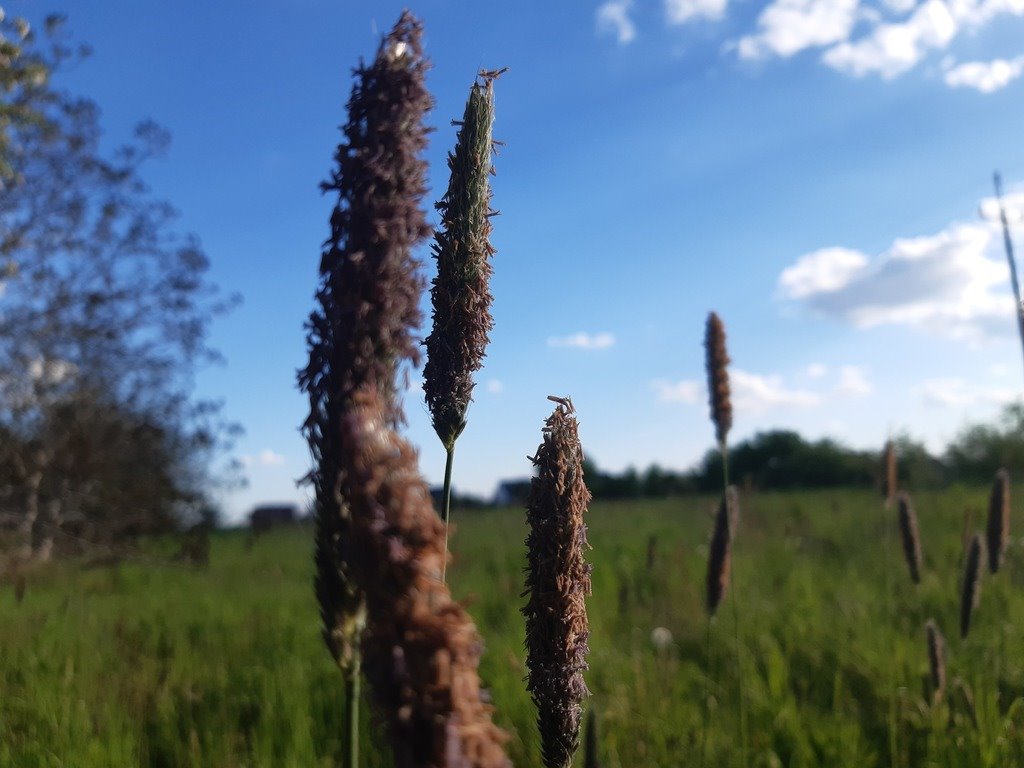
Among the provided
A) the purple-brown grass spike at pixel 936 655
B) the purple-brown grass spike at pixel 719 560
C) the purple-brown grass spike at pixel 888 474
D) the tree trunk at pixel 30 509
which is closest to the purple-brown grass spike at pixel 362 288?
the purple-brown grass spike at pixel 719 560

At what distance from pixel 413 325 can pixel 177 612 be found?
25.0 ft

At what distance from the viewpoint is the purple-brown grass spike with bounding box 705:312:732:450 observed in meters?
4.13

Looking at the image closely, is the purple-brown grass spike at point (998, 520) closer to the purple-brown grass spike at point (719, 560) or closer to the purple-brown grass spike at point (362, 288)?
the purple-brown grass spike at point (719, 560)

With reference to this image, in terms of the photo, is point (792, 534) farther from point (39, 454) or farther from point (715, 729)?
point (39, 454)

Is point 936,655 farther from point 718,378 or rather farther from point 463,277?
point 463,277

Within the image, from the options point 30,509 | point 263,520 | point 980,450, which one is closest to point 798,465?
point 980,450

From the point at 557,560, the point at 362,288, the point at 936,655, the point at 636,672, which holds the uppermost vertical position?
the point at 362,288

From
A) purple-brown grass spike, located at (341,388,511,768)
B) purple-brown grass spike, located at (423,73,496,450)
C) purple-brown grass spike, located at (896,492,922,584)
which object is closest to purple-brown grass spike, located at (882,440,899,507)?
purple-brown grass spike, located at (896,492,922,584)

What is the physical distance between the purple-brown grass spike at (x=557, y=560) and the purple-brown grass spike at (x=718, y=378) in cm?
273

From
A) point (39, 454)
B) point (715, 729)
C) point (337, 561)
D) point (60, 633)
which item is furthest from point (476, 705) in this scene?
point (39, 454)

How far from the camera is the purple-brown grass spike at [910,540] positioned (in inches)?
178

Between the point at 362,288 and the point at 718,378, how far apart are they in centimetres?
317

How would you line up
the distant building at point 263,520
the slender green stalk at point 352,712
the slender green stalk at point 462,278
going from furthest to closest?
the distant building at point 263,520 → the slender green stalk at point 462,278 → the slender green stalk at point 352,712

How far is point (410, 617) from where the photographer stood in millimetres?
816
